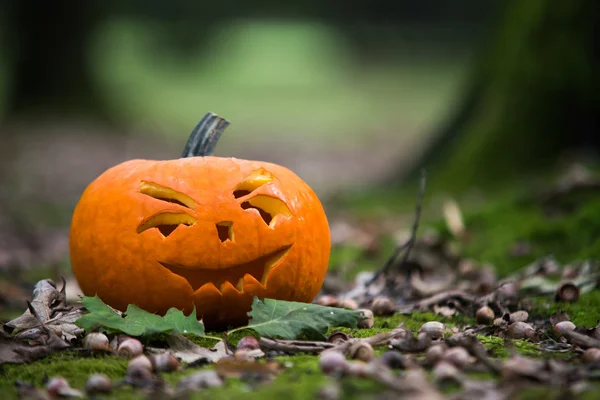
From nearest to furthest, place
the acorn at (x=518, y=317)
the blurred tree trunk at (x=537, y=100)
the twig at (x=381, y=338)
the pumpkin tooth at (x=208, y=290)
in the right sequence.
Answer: the twig at (x=381, y=338) < the pumpkin tooth at (x=208, y=290) < the acorn at (x=518, y=317) < the blurred tree trunk at (x=537, y=100)

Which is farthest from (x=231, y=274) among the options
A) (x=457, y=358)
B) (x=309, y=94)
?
(x=309, y=94)

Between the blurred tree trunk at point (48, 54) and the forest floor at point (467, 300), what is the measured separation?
37.0 feet

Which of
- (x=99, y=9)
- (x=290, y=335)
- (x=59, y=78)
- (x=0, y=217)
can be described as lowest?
(x=0, y=217)

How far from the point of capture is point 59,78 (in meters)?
17.0

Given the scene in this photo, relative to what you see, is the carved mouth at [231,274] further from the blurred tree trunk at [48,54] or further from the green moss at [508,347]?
the blurred tree trunk at [48,54]

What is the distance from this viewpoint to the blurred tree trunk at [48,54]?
1662cm

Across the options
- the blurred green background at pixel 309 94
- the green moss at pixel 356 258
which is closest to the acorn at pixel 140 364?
the green moss at pixel 356 258

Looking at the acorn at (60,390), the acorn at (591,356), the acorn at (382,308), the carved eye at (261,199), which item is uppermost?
the carved eye at (261,199)

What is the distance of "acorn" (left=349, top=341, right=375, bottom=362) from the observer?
2523 millimetres

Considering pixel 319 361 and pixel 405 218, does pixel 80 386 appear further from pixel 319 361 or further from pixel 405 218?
pixel 405 218

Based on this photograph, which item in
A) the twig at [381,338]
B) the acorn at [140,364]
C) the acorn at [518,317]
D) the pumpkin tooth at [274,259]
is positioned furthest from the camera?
the acorn at [518,317]

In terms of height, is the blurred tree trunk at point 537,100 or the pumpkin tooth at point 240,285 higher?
the blurred tree trunk at point 537,100

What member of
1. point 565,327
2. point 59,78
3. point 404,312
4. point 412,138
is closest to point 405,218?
point 404,312

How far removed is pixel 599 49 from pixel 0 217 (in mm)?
6480
